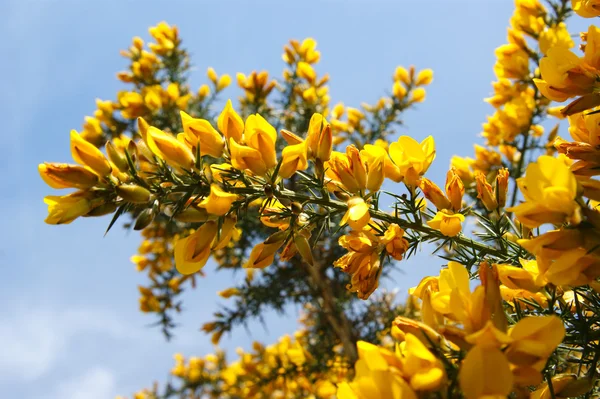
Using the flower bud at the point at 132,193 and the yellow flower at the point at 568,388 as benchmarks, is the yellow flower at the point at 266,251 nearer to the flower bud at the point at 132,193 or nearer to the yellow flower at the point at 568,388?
the flower bud at the point at 132,193

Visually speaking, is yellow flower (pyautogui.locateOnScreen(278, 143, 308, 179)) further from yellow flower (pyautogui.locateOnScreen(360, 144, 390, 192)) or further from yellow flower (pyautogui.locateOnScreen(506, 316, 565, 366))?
yellow flower (pyautogui.locateOnScreen(506, 316, 565, 366))

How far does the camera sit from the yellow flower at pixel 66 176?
32.0 inches

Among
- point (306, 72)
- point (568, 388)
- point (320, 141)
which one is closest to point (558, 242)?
point (568, 388)

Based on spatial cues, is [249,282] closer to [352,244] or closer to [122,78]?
[122,78]

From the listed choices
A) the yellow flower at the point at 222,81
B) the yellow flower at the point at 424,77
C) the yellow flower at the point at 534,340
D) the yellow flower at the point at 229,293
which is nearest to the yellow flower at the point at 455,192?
the yellow flower at the point at 534,340

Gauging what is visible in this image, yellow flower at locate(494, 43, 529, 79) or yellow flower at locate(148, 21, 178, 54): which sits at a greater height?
yellow flower at locate(148, 21, 178, 54)

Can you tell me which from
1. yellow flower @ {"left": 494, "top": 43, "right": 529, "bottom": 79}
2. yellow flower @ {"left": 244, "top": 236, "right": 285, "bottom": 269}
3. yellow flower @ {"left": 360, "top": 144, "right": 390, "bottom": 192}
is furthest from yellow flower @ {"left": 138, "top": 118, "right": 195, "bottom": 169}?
yellow flower @ {"left": 494, "top": 43, "right": 529, "bottom": 79}

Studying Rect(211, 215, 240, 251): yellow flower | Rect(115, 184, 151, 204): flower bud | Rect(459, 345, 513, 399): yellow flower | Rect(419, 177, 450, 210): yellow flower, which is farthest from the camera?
Rect(419, 177, 450, 210): yellow flower

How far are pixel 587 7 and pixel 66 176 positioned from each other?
1077mm

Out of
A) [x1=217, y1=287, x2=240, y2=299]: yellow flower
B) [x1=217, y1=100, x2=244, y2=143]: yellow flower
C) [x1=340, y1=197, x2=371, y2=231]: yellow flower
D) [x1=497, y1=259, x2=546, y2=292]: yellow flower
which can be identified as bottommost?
[x1=497, y1=259, x2=546, y2=292]: yellow flower

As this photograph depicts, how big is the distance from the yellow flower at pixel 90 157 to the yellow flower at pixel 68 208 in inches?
1.9

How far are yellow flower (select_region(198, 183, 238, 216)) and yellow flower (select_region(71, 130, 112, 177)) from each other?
18 centimetres

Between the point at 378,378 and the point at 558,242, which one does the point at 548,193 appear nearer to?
the point at 558,242

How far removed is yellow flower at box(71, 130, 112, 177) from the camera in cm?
83
